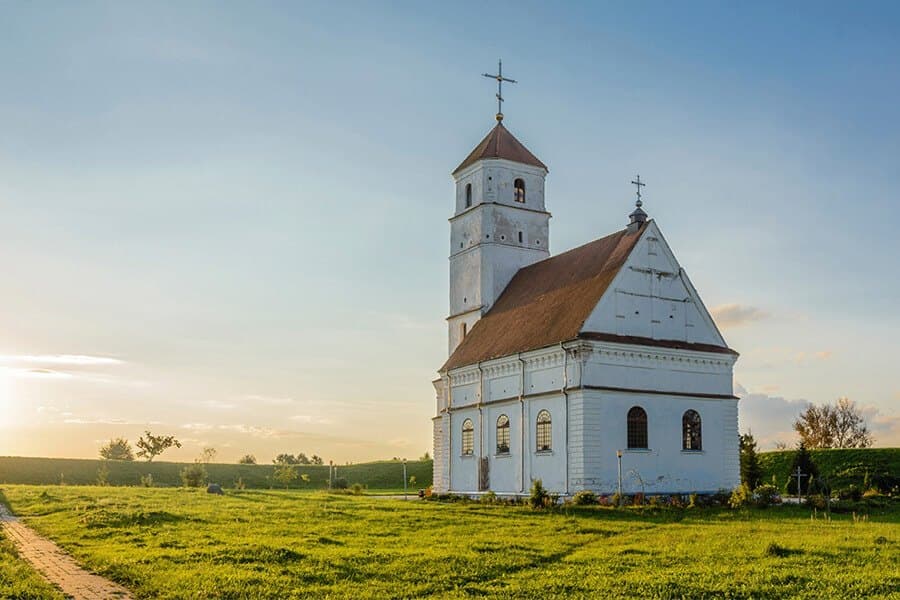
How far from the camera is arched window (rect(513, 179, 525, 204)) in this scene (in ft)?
165

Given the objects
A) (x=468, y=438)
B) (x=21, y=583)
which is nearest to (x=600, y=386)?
(x=468, y=438)

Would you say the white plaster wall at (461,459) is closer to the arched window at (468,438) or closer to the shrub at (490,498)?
the arched window at (468,438)

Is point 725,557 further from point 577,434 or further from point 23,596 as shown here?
point 577,434

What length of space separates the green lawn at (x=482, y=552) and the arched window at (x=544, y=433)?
5.81 metres

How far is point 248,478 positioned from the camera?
79.6 metres

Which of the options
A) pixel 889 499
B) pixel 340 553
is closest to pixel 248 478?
pixel 889 499

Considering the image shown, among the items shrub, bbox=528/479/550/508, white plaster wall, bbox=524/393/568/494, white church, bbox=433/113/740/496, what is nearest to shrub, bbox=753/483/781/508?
white church, bbox=433/113/740/496

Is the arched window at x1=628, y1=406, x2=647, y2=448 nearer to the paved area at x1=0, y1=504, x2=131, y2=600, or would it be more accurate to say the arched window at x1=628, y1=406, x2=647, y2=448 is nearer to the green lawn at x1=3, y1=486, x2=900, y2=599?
the green lawn at x1=3, y1=486, x2=900, y2=599

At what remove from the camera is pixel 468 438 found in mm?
44219

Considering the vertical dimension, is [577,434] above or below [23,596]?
above

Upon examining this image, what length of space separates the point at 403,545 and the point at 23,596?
29.4ft

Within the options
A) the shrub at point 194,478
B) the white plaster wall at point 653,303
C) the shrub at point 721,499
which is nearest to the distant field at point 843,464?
the shrub at point 721,499

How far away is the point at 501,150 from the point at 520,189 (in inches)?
94.1

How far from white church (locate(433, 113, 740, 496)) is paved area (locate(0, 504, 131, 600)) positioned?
19.4 m
